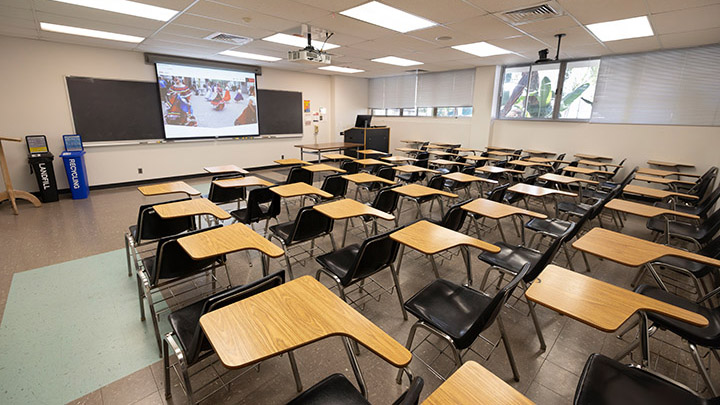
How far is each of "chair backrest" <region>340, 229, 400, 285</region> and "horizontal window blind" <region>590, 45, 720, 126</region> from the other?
22.4 feet

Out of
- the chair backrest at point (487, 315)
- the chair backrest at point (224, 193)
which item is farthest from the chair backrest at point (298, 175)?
the chair backrest at point (487, 315)

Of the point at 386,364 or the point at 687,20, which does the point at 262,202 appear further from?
the point at 687,20

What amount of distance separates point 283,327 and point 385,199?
2.64 meters

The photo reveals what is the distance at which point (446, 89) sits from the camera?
29.3 feet

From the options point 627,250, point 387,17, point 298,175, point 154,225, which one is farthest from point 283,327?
point 387,17

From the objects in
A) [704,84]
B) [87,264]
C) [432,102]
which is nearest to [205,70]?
[87,264]

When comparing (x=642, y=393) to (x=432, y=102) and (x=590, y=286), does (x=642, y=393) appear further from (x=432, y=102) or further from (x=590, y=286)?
(x=432, y=102)

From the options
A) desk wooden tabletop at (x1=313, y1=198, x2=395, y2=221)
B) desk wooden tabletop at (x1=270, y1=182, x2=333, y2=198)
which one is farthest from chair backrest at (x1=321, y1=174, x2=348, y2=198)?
desk wooden tabletop at (x1=313, y1=198, x2=395, y2=221)

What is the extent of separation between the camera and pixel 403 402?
3.08 ft

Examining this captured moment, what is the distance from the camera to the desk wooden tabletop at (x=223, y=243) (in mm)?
1937

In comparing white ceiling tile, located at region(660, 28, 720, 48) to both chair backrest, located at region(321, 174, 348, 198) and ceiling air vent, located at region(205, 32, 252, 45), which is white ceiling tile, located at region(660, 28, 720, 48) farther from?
ceiling air vent, located at region(205, 32, 252, 45)

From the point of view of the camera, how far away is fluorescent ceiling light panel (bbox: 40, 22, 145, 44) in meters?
4.55

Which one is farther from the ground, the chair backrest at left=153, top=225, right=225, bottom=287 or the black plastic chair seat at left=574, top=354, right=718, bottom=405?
the chair backrest at left=153, top=225, right=225, bottom=287

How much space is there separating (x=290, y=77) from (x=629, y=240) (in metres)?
8.87
